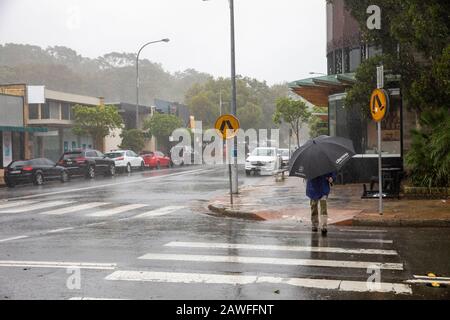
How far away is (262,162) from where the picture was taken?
109 ft

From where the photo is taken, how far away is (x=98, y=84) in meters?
107

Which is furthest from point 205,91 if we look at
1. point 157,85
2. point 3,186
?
point 3,186

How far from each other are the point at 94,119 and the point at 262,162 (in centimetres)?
1422

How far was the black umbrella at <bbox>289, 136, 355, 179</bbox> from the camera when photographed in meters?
10.4

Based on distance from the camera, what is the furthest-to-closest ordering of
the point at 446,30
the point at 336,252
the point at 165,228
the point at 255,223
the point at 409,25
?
the point at 409,25 → the point at 446,30 → the point at 255,223 → the point at 165,228 → the point at 336,252

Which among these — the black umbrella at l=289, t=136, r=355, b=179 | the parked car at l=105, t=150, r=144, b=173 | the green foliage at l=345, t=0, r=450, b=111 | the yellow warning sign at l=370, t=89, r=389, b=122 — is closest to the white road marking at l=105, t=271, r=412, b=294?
the black umbrella at l=289, t=136, r=355, b=179

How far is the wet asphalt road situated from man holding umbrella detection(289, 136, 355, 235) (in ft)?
2.57

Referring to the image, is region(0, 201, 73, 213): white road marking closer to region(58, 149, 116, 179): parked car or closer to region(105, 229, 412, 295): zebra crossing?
region(105, 229, 412, 295): zebra crossing

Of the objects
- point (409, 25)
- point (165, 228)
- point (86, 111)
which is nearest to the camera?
point (165, 228)

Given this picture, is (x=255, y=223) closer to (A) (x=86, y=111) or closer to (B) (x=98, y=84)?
(A) (x=86, y=111)

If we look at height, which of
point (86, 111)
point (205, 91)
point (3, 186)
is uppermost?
point (205, 91)

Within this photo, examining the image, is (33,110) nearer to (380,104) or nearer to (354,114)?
(354,114)
